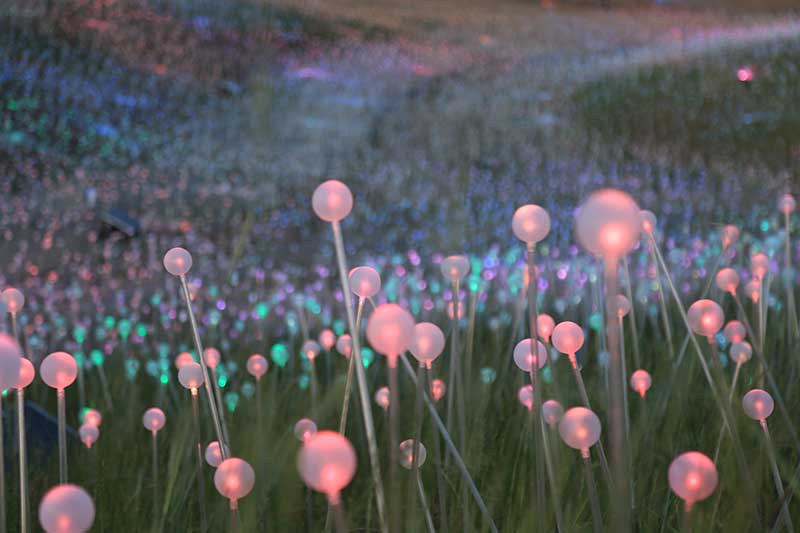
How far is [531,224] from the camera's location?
1.40 ft

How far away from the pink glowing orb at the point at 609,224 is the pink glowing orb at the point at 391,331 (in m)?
0.08

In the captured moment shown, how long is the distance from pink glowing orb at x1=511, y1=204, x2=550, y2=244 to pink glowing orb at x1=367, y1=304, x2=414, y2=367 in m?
0.15

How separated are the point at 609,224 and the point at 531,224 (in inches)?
8.0

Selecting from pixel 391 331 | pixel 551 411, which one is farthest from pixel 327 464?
pixel 551 411

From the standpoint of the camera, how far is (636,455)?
82 cm

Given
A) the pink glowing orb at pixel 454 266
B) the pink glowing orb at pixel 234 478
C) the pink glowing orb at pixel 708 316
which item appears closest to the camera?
the pink glowing orb at pixel 234 478

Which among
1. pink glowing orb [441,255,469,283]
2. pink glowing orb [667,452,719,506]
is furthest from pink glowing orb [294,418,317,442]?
pink glowing orb [667,452,719,506]

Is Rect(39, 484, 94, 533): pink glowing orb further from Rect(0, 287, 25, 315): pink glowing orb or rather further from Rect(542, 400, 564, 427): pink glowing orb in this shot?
Rect(542, 400, 564, 427): pink glowing orb

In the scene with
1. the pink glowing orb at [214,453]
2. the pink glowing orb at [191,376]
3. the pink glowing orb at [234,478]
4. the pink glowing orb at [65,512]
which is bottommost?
the pink glowing orb at [214,453]

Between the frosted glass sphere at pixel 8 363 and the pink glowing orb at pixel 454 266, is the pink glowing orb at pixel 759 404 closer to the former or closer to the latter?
the pink glowing orb at pixel 454 266

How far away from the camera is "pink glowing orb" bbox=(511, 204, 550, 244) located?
0.43 meters

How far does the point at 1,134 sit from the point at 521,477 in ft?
12.7

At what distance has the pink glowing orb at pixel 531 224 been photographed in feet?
1.40

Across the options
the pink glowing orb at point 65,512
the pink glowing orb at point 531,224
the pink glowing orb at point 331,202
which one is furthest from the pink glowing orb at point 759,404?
the pink glowing orb at point 65,512
